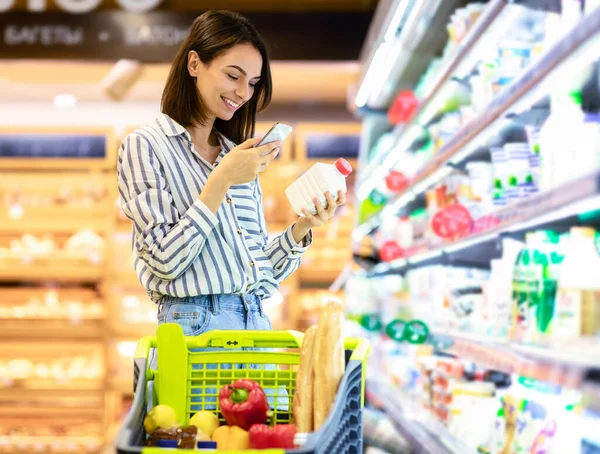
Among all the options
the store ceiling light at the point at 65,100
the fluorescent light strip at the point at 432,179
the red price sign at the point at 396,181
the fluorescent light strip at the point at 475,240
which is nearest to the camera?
the fluorescent light strip at the point at 475,240

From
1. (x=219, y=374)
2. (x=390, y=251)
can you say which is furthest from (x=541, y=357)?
(x=390, y=251)

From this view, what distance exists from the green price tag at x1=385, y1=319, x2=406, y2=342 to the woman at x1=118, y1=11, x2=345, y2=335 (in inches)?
41.1

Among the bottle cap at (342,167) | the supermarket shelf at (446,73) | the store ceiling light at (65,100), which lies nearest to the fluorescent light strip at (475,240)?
the supermarket shelf at (446,73)

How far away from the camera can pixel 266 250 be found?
2.21m

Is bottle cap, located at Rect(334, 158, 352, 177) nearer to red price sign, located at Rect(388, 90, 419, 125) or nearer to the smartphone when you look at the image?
the smartphone

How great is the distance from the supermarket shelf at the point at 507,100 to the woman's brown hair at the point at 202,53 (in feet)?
2.09

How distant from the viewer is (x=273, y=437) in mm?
1408

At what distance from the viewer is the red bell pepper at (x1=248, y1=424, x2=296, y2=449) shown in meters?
1.40

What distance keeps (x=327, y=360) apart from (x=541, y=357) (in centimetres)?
64

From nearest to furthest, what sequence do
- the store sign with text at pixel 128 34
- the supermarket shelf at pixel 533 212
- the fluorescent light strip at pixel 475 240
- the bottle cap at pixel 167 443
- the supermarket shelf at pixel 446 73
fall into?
the bottle cap at pixel 167 443 → the supermarket shelf at pixel 533 212 → the supermarket shelf at pixel 446 73 → the fluorescent light strip at pixel 475 240 → the store sign with text at pixel 128 34

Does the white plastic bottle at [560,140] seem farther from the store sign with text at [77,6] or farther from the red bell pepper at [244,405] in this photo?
the store sign with text at [77,6]

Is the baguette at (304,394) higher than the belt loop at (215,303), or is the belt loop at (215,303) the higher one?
the belt loop at (215,303)

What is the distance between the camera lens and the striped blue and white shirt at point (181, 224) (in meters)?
1.87

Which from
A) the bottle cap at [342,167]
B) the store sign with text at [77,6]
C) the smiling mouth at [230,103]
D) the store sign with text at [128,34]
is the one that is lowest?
the bottle cap at [342,167]
